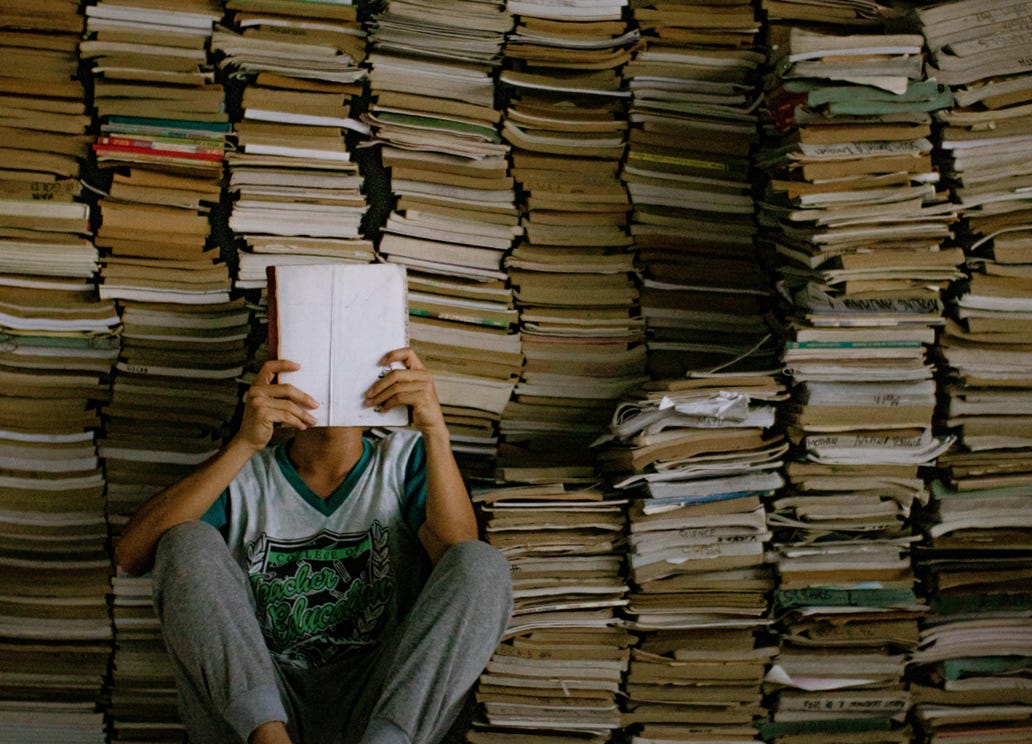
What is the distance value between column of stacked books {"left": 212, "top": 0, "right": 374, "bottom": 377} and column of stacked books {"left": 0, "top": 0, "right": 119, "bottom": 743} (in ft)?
1.13

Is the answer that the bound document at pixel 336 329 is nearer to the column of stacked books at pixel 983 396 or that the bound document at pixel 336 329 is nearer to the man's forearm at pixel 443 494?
the man's forearm at pixel 443 494

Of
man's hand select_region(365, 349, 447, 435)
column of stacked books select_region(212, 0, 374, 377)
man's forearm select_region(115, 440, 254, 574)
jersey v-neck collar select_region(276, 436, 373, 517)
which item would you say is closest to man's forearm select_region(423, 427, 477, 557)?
man's hand select_region(365, 349, 447, 435)

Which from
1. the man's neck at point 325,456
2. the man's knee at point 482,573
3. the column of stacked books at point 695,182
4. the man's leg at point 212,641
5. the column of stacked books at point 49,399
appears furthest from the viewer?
the column of stacked books at point 695,182

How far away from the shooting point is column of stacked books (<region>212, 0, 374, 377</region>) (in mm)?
2053

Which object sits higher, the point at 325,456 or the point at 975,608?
the point at 325,456

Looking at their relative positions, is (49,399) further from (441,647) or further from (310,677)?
(441,647)

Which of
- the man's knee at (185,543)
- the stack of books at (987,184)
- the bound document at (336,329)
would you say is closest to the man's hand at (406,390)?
the bound document at (336,329)

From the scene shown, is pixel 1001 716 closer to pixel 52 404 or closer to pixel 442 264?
pixel 442 264

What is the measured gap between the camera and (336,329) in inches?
66.6

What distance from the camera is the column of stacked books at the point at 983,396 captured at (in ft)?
6.17

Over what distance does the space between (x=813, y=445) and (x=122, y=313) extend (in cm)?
160

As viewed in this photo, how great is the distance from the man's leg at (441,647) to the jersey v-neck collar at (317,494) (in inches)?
11.8

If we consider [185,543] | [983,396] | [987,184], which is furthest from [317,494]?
[987,184]

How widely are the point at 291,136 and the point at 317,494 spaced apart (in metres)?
0.84
